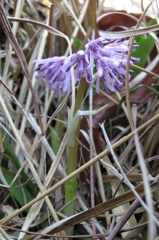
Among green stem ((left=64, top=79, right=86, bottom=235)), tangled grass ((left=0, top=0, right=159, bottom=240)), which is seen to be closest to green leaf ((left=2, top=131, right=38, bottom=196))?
tangled grass ((left=0, top=0, right=159, bottom=240))

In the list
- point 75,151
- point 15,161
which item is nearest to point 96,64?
point 75,151

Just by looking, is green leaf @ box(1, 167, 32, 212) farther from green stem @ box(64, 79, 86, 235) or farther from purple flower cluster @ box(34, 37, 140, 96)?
purple flower cluster @ box(34, 37, 140, 96)

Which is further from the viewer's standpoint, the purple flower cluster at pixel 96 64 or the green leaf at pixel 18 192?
the green leaf at pixel 18 192

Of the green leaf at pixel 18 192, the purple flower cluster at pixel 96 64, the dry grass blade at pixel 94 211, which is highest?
the purple flower cluster at pixel 96 64

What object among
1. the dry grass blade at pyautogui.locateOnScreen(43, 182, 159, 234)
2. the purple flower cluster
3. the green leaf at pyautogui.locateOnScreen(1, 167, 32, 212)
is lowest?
the green leaf at pyautogui.locateOnScreen(1, 167, 32, 212)

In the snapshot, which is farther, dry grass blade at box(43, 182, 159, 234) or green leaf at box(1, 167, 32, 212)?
green leaf at box(1, 167, 32, 212)

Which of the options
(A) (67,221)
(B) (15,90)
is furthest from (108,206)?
(B) (15,90)

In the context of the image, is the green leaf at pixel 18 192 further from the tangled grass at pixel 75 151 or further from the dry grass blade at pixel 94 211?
the dry grass blade at pixel 94 211

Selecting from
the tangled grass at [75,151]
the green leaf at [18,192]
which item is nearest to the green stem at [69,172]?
the tangled grass at [75,151]

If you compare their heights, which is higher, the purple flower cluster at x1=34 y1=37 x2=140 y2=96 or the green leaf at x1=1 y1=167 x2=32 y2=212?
the purple flower cluster at x1=34 y1=37 x2=140 y2=96

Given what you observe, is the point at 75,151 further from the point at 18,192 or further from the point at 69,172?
the point at 18,192
